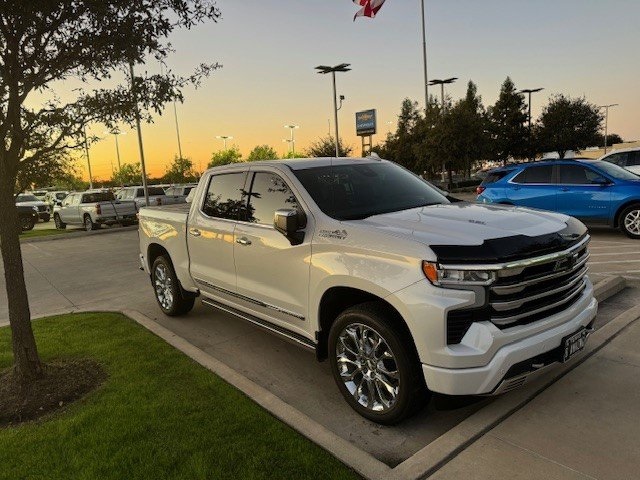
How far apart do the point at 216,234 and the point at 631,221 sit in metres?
8.89

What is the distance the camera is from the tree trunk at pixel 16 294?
4109 millimetres

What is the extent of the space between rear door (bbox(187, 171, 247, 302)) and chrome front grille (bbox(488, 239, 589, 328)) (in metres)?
2.67

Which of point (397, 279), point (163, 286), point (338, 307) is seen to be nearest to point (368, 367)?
point (338, 307)

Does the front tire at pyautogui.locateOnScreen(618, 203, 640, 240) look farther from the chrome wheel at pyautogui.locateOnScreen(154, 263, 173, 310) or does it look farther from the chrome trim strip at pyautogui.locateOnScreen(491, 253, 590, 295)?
the chrome wheel at pyautogui.locateOnScreen(154, 263, 173, 310)

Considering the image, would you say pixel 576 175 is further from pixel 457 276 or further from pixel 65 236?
pixel 65 236

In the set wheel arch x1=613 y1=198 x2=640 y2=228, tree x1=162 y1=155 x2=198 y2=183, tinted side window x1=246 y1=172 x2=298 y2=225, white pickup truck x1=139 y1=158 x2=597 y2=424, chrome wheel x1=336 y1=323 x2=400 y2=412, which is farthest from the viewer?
tree x1=162 y1=155 x2=198 y2=183

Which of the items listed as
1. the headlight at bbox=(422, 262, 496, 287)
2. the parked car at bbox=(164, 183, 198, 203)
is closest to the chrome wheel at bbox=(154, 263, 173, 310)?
the headlight at bbox=(422, 262, 496, 287)

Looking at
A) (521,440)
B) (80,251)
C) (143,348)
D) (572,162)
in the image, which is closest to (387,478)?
(521,440)

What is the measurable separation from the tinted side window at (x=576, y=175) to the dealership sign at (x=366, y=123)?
117 ft

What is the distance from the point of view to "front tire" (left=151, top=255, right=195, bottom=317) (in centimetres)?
628

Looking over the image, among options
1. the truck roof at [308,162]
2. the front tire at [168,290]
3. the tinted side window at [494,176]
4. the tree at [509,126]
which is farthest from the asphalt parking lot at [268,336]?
the tree at [509,126]

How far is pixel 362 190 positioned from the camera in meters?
4.41

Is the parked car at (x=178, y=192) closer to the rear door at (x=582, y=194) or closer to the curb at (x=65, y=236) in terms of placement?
the curb at (x=65, y=236)

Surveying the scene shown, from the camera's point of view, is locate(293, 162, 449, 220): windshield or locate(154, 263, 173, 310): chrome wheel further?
locate(154, 263, 173, 310): chrome wheel
